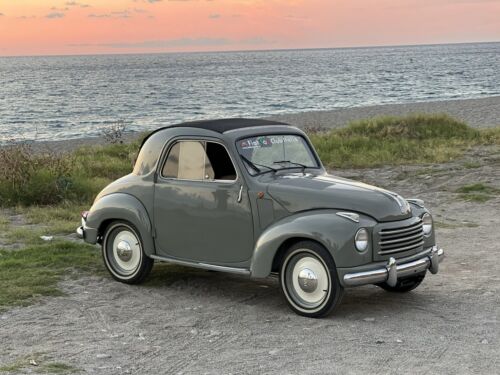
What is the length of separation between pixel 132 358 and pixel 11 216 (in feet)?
26.1

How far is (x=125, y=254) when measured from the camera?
8648 millimetres

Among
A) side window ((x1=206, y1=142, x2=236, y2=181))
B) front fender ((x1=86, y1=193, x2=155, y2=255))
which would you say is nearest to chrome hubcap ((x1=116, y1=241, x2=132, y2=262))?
front fender ((x1=86, y1=193, x2=155, y2=255))

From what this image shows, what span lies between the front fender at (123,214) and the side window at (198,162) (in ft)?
1.63

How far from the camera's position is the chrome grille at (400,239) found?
7073mm

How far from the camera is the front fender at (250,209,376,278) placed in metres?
6.89

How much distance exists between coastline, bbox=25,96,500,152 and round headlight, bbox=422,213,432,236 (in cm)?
2435

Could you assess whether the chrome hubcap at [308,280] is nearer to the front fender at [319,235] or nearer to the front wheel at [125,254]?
the front fender at [319,235]

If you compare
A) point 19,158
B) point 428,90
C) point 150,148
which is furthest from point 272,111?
point 150,148

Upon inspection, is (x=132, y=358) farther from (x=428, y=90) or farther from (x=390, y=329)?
(x=428, y=90)

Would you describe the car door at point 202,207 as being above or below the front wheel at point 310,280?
above

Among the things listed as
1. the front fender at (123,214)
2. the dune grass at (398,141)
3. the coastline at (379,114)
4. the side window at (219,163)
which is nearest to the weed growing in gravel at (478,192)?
the dune grass at (398,141)

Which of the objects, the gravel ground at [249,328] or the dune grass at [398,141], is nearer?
the gravel ground at [249,328]

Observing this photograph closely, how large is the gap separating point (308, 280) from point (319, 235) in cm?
48

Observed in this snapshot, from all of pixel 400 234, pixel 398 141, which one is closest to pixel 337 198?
pixel 400 234
